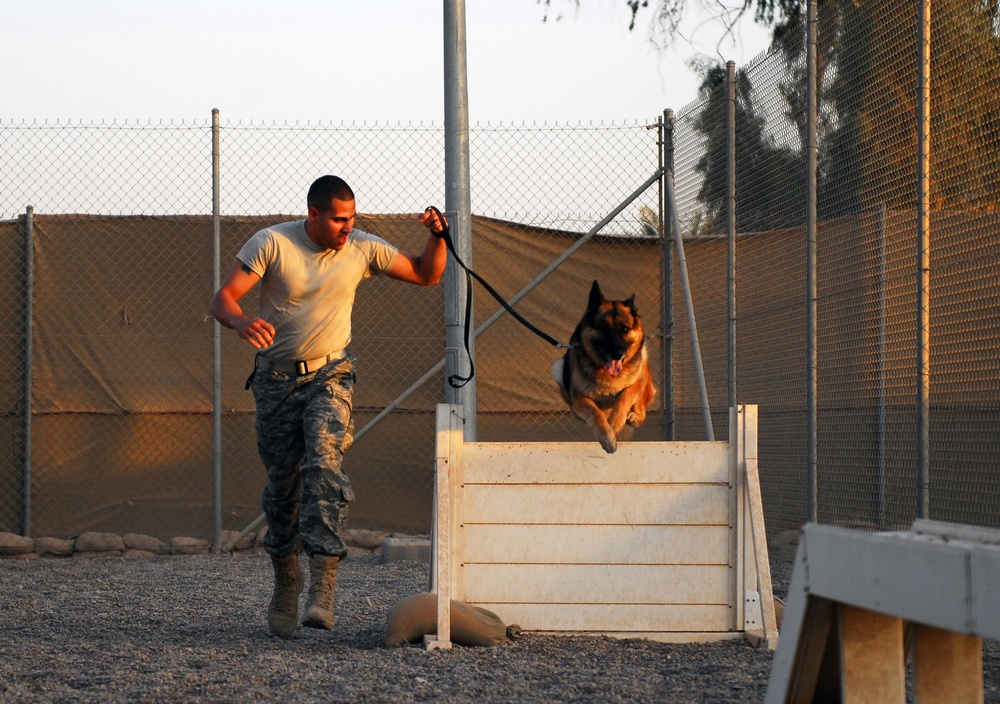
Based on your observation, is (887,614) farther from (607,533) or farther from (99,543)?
(99,543)

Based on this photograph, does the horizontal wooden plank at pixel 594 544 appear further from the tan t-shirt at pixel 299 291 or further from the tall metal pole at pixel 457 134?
the tall metal pole at pixel 457 134

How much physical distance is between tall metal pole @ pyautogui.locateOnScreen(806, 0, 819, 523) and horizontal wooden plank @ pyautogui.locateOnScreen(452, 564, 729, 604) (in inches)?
57.3

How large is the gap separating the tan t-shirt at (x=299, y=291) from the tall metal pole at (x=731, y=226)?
3272mm

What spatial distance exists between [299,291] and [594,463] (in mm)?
1407

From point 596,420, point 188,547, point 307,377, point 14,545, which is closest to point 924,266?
point 596,420

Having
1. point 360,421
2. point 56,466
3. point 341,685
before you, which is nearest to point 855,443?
point 341,685

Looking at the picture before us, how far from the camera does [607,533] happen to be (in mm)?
4590

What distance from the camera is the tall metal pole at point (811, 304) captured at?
584 centimetres

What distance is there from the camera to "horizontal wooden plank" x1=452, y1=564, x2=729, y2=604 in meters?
4.57

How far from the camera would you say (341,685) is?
3549 millimetres

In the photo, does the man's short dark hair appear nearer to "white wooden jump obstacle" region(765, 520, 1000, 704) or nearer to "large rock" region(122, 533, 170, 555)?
"white wooden jump obstacle" region(765, 520, 1000, 704)

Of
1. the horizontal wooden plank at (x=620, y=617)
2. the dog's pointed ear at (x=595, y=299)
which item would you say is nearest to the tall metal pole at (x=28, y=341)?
the dog's pointed ear at (x=595, y=299)

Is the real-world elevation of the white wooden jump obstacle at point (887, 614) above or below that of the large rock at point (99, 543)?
above

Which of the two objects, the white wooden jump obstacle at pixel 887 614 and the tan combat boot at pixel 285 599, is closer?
the white wooden jump obstacle at pixel 887 614
